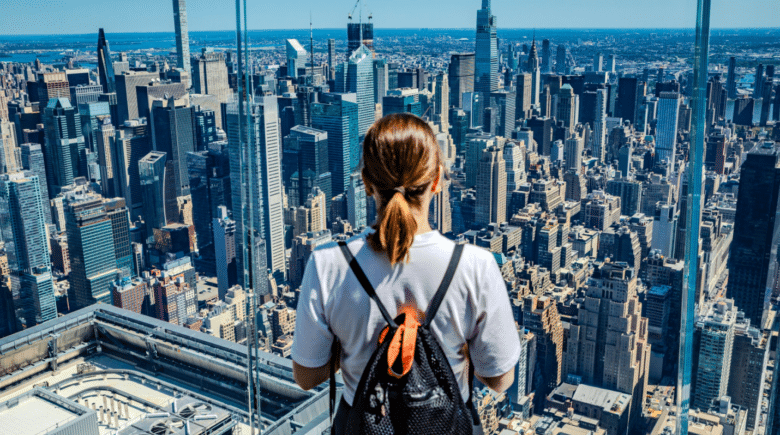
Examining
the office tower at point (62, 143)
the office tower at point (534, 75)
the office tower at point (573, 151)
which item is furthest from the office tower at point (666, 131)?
the office tower at point (62, 143)

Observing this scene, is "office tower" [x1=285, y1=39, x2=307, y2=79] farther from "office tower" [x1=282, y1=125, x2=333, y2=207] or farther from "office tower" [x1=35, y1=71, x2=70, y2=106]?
"office tower" [x1=35, y1=71, x2=70, y2=106]

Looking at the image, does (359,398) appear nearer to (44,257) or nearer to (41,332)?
(41,332)

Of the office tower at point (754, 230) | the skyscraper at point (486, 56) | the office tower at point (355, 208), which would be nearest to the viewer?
the office tower at point (754, 230)

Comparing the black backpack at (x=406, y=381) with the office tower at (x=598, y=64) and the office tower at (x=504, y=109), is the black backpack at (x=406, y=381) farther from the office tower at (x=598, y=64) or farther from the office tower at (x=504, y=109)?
the office tower at (x=504, y=109)

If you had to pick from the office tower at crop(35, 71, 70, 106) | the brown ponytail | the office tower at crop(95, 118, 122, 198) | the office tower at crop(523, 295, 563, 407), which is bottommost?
the office tower at crop(523, 295, 563, 407)

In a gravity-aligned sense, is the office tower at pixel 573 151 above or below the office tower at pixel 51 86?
below

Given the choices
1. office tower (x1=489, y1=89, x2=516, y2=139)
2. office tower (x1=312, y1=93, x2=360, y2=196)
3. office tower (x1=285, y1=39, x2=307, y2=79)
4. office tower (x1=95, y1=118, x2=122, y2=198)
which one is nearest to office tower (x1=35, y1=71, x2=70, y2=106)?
office tower (x1=95, y1=118, x2=122, y2=198)
